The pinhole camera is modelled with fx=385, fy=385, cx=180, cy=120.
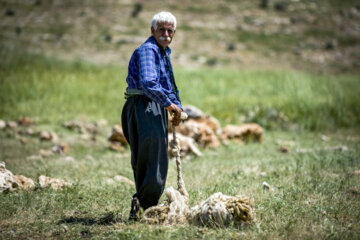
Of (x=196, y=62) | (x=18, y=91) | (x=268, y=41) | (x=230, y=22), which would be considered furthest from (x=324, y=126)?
(x=230, y=22)

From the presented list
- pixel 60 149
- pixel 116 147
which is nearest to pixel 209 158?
pixel 116 147

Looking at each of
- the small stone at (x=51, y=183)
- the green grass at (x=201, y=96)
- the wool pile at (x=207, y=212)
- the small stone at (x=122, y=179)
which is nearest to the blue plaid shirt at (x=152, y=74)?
the wool pile at (x=207, y=212)

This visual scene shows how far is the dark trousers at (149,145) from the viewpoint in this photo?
3355 mm

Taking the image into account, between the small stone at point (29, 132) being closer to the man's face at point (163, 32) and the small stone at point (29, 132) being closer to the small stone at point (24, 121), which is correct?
the small stone at point (24, 121)

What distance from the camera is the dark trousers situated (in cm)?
336

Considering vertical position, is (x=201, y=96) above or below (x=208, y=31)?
below

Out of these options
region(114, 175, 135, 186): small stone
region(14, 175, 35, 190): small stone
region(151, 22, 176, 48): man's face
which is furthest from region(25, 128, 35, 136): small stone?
region(151, 22, 176, 48): man's face

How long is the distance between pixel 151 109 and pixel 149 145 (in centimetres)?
32

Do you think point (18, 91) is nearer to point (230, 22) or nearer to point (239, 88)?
point (239, 88)

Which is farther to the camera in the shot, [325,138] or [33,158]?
[325,138]

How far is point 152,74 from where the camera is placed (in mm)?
3262

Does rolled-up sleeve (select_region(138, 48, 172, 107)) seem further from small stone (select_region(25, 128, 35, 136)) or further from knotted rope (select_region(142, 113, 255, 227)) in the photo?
small stone (select_region(25, 128, 35, 136))

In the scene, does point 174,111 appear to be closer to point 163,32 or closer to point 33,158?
point 163,32

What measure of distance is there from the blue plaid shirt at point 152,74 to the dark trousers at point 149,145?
0.45 ft
